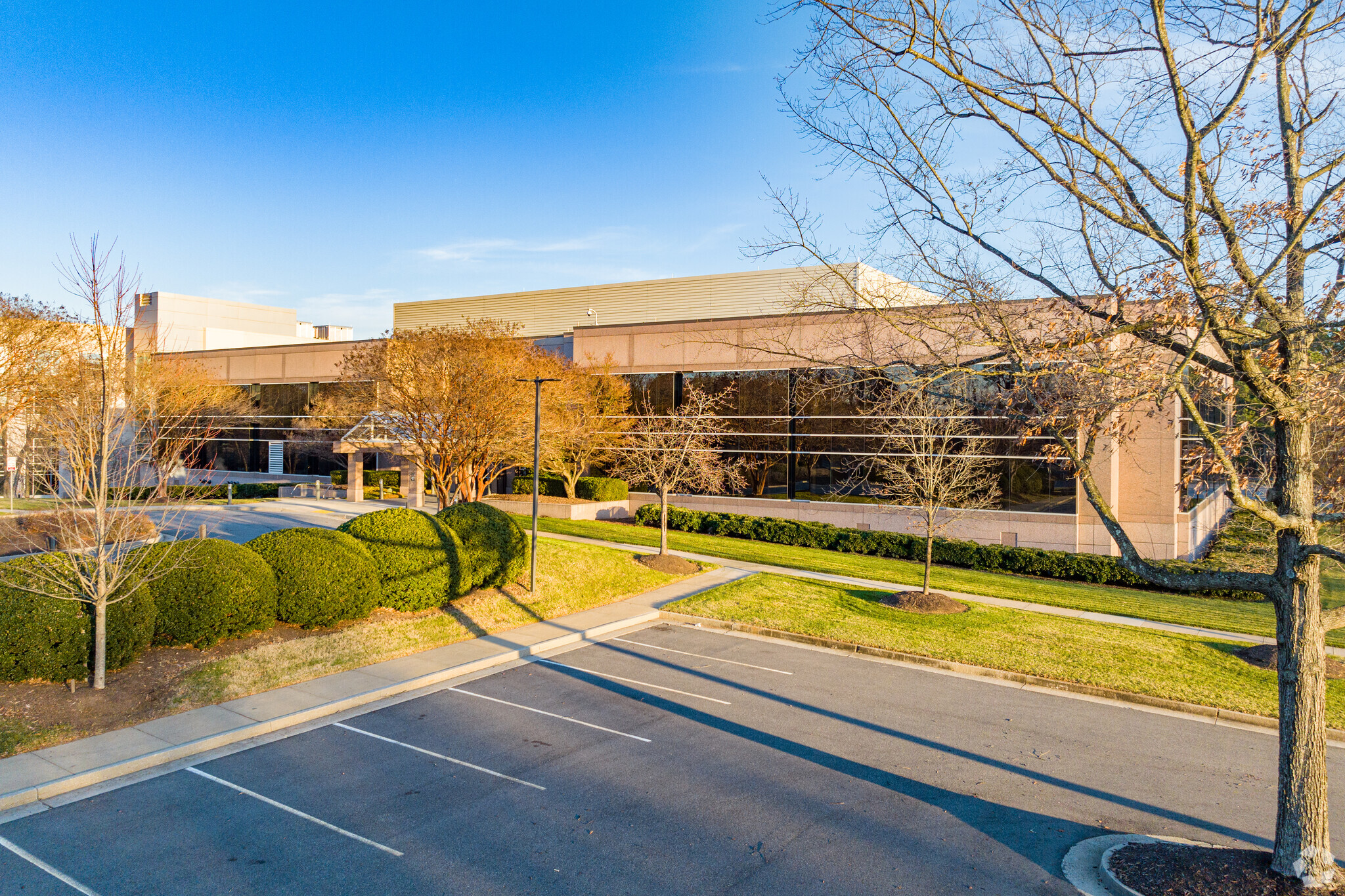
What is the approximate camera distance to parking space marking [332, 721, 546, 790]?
8.75m

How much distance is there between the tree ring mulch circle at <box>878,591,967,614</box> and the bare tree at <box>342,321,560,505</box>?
11578mm

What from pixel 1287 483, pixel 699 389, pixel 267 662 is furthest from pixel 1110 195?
pixel 699 389

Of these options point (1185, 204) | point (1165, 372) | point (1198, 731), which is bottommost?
point (1198, 731)

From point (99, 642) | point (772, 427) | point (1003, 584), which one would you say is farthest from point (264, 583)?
point (772, 427)

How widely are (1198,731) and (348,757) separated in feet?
38.4

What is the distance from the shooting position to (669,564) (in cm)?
2211

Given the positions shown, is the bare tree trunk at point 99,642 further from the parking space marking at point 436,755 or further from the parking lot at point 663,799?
the parking space marking at point 436,755

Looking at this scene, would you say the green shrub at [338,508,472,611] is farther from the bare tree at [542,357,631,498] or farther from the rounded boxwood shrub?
the bare tree at [542,357,631,498]

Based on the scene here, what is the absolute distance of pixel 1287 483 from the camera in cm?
664

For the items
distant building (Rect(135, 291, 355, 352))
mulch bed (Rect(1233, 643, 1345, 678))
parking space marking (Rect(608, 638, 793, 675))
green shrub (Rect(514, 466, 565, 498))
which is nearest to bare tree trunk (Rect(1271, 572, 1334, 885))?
parking space marking (Rect(608, 638, 793, 675))

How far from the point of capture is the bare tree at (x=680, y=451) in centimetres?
2378

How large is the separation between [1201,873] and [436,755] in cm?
789

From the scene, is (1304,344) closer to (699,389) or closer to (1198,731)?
(1198,731)

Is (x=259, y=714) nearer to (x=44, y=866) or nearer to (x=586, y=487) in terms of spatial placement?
(x=44, y=866)
